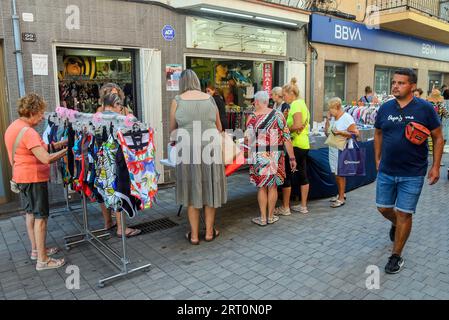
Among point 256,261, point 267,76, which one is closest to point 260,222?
point 256,261

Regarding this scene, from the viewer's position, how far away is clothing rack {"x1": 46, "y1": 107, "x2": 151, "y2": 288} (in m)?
3.46

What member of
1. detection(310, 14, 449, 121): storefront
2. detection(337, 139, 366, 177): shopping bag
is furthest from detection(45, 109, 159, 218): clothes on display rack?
detection(310, 14, 449, 121): storefront

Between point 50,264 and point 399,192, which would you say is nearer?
point 399,192

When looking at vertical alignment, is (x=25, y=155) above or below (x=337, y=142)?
above

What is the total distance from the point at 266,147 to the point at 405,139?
5.59 ft

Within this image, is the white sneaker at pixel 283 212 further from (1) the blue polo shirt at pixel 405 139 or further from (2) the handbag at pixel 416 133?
(2) the handbag at pixel 416 133

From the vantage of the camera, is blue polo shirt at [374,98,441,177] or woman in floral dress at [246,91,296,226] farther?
woman in floral dress at [246,91,296,226]

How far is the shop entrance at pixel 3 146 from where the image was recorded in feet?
17.1

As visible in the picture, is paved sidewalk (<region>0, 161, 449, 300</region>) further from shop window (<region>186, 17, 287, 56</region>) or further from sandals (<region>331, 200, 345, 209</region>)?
shop window (<region>186, 17, 287, 56</region>)

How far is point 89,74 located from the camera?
619 cm

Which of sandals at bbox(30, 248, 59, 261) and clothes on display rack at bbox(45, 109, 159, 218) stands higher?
clothes on display rack at bbox(45, 109, 159, 218)

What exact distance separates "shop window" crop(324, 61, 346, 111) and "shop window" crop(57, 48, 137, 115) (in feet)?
19.0

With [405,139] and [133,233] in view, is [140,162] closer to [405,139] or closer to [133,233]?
[133,233]

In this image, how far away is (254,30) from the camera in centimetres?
790
